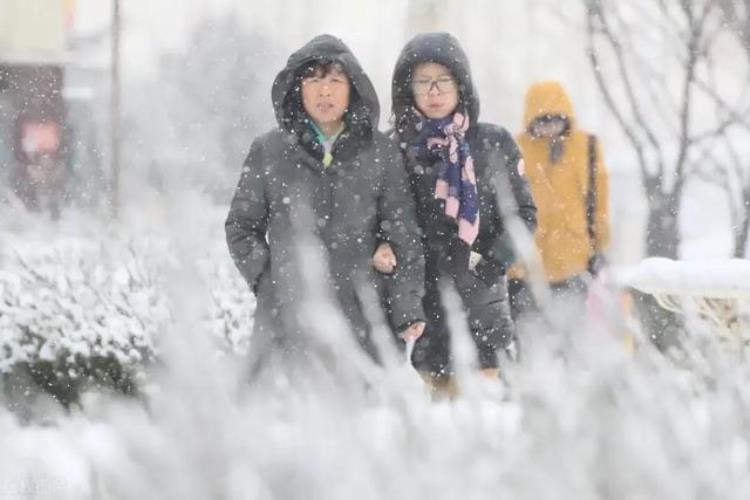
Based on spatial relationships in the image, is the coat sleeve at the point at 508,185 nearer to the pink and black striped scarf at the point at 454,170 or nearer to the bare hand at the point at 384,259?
the pink and black striped scarf at the point at 454,170

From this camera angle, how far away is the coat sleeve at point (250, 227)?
4637mm

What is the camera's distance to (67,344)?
24.3ft

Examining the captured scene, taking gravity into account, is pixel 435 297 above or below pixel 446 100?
below

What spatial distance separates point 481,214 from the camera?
500 cm

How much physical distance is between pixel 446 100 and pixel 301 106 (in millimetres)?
455

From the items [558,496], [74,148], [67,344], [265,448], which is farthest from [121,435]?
[74,148]

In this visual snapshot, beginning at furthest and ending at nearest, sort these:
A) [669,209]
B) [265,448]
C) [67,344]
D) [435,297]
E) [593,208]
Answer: [669,209] → [67,344] → [593,208] → [435,297] → [265,448]

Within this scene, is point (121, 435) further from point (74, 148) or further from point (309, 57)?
point (74, 148)

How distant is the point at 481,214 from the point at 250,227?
785 millimetres

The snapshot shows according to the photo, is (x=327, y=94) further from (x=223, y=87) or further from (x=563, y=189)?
(x=223, y=87)

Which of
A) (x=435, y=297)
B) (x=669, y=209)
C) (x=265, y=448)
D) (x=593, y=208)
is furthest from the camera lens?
(x=669, y=209)

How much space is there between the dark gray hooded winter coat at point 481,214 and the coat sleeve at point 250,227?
506mm

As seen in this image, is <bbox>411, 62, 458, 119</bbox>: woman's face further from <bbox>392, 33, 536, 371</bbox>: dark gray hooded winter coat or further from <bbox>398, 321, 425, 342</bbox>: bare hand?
<bbox>398, 321, 425, 342</bbox>: bare hand

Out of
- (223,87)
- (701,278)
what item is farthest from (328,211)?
(223,87)
